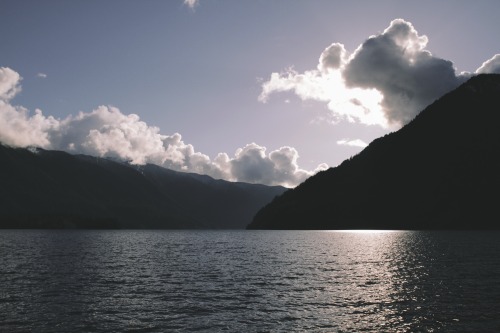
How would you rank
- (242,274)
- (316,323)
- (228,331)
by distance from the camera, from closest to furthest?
(228,331), (316,323), (242,274)

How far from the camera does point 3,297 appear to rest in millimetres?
47031

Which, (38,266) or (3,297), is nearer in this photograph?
(3,297)

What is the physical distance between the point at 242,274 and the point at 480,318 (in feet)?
131

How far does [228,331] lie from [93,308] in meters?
17.6

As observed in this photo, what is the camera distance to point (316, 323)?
3672 cm

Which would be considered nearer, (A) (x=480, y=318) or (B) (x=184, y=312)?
(A) (x=480, y=318)

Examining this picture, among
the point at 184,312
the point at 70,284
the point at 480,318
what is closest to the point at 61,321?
the point at 184,312

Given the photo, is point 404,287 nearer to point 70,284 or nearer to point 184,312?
point 184,312

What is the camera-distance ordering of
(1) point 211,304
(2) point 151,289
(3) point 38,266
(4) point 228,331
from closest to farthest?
(4) point 228,331 < (1) point 211,304 < (2) point 151,289 < (3) point 38,266

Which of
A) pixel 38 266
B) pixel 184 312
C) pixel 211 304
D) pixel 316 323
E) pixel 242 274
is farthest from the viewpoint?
pixel 38 266

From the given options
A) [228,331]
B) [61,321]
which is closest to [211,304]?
[228,331]

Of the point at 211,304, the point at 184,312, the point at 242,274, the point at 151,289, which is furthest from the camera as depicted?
the point at 242,274

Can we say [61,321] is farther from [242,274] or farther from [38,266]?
[38,266]

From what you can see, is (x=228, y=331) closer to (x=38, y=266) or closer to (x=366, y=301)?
(x=366, y=301)
